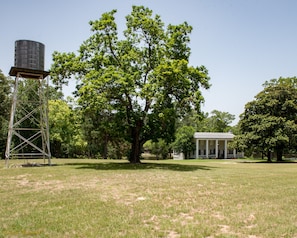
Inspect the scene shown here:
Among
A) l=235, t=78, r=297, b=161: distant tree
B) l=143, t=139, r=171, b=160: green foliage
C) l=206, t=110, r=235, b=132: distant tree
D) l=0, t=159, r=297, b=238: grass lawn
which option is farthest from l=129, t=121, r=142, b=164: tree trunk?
l=206, t=110, r=235, b=132: distant tree

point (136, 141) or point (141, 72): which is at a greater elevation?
point (141, 72)

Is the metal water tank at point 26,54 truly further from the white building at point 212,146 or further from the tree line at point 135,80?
the white building at point 212,146

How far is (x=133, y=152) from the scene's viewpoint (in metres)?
24.7

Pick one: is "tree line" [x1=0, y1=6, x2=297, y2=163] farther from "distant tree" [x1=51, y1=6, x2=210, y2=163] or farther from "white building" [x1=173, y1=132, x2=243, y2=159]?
"white building" [x1=173, y1=132, x2=243, y2=159]

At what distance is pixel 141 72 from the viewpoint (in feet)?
74.6

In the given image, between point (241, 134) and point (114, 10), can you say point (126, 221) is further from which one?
point (241, 134)

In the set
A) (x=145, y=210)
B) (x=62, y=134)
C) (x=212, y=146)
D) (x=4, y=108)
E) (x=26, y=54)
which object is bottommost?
(x=145, y=210)

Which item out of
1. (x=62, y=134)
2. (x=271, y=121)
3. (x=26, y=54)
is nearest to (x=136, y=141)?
(x=26, y=54)

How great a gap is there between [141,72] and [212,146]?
4168 centimetres

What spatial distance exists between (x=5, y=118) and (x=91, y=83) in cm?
3122

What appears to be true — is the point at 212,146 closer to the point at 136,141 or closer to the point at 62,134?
the point at 62,134

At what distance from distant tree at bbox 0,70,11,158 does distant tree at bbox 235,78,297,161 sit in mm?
32738

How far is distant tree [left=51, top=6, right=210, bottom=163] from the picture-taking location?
20.0 m

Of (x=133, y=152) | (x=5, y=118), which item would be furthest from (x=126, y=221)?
(x=5, y=118)
